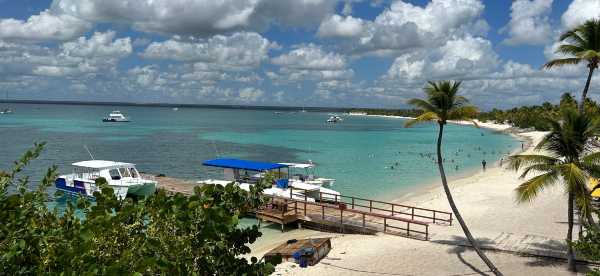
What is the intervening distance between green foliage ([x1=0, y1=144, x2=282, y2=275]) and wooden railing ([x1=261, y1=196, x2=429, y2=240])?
18100 millimetres

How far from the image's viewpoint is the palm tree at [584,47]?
57.8 feet

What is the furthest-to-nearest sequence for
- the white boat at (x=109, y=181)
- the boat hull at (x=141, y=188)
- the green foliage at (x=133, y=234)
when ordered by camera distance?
1. the white boat at (x=109, y=181)
2. the boat hull at (x=141, y=188)
3. the green foliage at (x=133, y=234)

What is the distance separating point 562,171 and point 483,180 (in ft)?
103

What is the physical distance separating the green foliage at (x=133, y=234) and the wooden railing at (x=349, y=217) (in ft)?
59.4

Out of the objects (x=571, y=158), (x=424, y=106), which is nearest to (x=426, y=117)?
(x=424, y=106)

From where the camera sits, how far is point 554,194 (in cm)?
3466

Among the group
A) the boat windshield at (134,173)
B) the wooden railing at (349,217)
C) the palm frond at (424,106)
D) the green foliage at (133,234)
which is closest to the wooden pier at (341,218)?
the wooden railing at (349,217)

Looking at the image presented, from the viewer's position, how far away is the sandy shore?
17.9 m

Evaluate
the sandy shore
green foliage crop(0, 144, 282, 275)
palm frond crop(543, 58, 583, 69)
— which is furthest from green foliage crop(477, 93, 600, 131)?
green foliage crop(0, 144, 282, 275)

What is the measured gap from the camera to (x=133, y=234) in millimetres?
5184

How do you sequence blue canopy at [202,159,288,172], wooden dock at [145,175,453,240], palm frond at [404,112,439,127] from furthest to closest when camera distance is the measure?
blue canopy at [202,159,288,172]
wooden dock at [145,175,453,240]
palm frond at [404,112,439,127]

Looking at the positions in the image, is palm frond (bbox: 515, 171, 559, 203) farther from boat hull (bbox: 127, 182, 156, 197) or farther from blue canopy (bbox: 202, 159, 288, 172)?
boat hull (bbox: 127, 182, 156, 197)

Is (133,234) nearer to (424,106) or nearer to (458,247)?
(424,106)

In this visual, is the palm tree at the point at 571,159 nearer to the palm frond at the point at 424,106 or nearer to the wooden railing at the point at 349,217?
the palm frond at the point at 424,106
